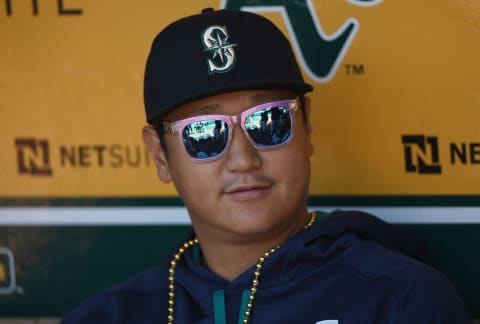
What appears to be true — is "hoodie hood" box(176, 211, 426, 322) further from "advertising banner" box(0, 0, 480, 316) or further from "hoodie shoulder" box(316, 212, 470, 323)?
"advertising banner" box(0, 0, 480, 316)

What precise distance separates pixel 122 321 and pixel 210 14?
2.65 feet

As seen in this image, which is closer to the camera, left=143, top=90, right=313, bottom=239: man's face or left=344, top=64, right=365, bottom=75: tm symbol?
left=143, top=90, right=313, bottom=239: man's face

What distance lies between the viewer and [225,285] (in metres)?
2.32

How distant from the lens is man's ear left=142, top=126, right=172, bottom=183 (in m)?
2.40

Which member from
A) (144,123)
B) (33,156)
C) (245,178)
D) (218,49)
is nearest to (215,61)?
(218,49)

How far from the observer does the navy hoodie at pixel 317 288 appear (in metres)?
2.08

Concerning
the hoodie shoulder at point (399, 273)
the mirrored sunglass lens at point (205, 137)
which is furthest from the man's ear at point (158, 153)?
the hoodie shoulder at point (399, 273)

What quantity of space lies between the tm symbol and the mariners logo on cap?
0.61m

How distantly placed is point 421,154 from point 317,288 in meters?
0.66

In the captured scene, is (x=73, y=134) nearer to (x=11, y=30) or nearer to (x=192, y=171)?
(x=11, y=30)

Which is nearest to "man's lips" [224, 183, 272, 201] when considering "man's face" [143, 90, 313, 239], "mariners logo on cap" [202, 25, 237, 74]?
"man's face" [143, 90, 313, 239]

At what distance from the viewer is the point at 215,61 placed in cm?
218

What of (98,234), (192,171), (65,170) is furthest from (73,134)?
(192,171)

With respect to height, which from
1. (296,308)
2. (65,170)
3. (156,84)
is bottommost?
(296,308)
